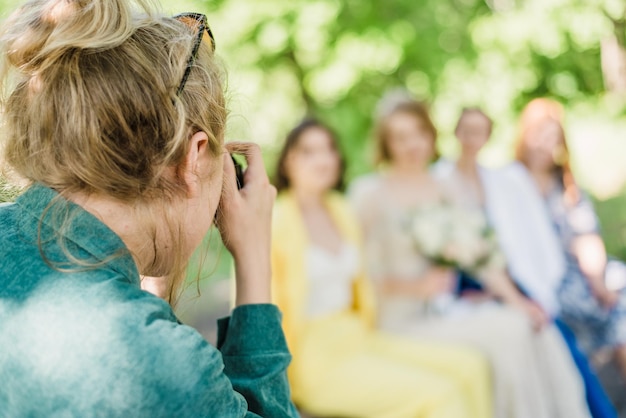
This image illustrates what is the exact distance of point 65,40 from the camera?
100cm

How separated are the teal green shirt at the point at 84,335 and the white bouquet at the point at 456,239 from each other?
3096 millimetres

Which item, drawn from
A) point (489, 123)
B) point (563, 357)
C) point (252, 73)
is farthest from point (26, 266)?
point (252, 73)

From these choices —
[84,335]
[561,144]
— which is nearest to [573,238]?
[561,144]

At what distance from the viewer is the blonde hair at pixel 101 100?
38.4 inches

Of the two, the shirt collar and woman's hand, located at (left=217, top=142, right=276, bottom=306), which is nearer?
the shirt collar

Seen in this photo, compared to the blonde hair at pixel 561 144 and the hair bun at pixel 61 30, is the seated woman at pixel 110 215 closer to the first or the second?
the hair bun at pixel 61 30

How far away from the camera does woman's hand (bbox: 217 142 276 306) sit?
4.11 ft

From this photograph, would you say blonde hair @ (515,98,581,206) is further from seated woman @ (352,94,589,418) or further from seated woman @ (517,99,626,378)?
seated woman @ (352,94,589,418)

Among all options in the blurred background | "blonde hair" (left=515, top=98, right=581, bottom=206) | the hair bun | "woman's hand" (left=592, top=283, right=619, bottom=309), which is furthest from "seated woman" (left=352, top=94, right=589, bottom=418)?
the hair bun

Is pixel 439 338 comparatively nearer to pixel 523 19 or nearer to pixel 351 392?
pixel 351 392

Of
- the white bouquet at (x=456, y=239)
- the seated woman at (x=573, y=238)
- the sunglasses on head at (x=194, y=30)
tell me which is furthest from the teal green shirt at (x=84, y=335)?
the seated woman at (x=573, y=238)

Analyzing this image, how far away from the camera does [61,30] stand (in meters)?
1.02

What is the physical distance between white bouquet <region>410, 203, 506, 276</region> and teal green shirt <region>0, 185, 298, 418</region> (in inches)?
122

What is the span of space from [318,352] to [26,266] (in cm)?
247
